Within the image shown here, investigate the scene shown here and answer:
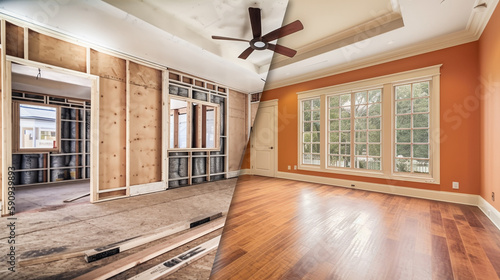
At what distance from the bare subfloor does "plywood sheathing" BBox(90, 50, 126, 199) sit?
0.44m

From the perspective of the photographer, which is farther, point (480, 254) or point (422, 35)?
point (422, 35)

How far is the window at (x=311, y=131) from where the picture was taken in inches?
180

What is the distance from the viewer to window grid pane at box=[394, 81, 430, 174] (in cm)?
327

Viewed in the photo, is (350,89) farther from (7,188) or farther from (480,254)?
(7,188)

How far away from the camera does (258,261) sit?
4.66 feet

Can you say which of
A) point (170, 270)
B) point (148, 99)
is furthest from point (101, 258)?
point (148, 99)

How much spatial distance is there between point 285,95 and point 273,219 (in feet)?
11.8

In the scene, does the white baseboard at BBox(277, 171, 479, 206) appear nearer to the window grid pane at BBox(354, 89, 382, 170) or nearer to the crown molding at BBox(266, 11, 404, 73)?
the window grid pane at BBox(354, 89, 382, 170)

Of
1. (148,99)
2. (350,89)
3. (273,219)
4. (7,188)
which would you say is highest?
(350,89)

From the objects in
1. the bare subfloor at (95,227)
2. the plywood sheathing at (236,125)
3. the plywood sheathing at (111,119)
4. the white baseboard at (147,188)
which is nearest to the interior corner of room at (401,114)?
the plywood sheathing at (236,125)

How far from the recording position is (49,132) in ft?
15.9

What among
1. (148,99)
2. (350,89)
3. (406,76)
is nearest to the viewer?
(406,76)

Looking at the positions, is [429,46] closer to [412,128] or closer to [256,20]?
[412,128]

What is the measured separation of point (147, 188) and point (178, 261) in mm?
2680
